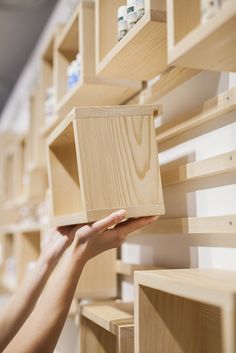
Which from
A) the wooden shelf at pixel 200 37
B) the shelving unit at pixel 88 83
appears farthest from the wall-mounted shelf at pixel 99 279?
the wooden shelf at pixel 200 37

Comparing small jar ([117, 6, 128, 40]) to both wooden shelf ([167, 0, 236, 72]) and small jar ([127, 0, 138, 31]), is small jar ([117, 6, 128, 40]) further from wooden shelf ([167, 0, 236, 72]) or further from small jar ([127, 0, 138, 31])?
wooden shelf ([167, 0, 236, 72])

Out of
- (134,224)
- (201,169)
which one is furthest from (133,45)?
(134,224)

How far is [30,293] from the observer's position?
1644mm

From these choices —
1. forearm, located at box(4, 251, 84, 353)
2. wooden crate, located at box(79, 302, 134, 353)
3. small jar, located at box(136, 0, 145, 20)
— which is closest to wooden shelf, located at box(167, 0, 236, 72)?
small jar, located at box(136, 0, 145, 20)

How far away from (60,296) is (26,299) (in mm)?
475

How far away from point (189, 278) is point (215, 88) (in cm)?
58

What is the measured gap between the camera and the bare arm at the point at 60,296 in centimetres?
117

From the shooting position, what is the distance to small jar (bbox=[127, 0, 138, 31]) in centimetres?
135

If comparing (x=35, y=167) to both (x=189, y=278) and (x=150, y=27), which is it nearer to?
(x=150, y=27)

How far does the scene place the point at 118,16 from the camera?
4.79 feet

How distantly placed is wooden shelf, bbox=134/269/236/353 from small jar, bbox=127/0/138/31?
2.30 ft

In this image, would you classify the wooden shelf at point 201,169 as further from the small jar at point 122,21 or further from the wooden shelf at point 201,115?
the small jar at point 122,21

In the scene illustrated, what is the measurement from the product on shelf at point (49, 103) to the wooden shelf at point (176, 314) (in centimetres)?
143

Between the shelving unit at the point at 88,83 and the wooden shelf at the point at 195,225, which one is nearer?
the wooden shelf at the point at 195,225
